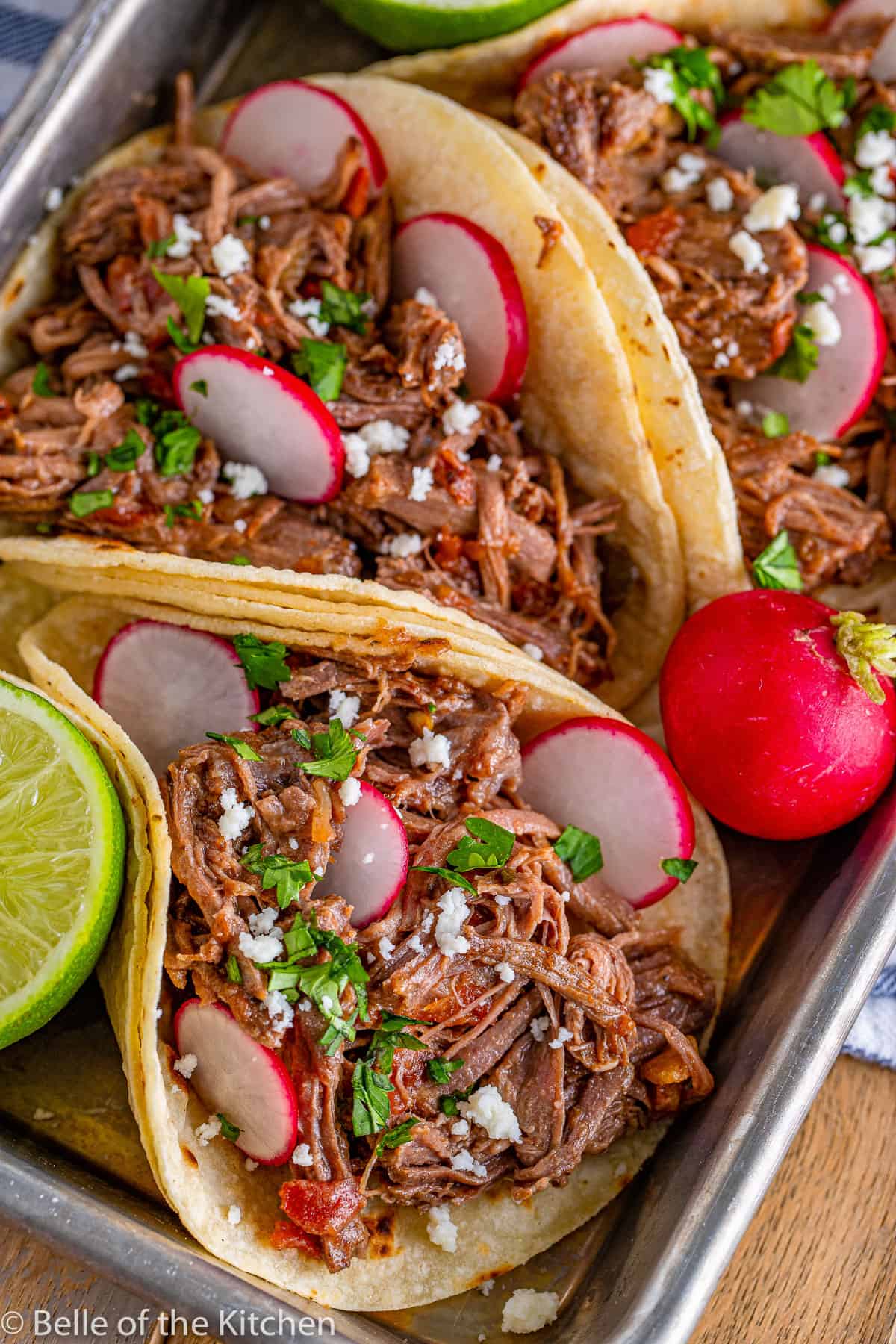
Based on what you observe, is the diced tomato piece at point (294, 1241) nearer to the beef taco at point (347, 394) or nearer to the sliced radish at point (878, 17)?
the beef taco at point (347, 394)

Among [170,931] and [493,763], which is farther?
[493,763]

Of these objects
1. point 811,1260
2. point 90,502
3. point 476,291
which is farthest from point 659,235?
point 811,1260

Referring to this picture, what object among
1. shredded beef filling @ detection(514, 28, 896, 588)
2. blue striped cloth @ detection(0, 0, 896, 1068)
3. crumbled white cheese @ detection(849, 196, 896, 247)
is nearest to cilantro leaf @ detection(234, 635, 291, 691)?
shredded beef filling @ detection(514, 28, 896, 588)

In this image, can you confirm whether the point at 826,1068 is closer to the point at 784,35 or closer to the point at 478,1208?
the point at 478,1208

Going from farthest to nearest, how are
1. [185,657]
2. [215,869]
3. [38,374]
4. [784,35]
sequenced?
1. [784,35]
2. [38,374]
3. [185,657]
4. [215,869]

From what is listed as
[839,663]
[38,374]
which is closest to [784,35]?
[839,663]

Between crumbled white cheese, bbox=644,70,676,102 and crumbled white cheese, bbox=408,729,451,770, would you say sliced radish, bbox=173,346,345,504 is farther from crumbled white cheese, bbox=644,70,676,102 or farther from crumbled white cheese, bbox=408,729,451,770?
crumbled white cheese, bbox=644,70,676,102
